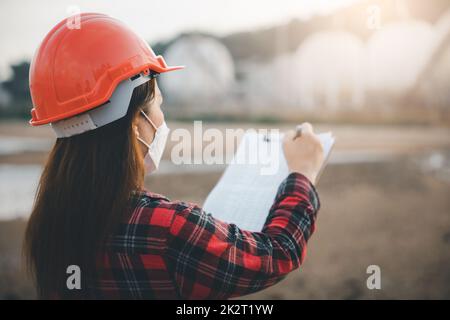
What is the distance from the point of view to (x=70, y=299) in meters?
1.07

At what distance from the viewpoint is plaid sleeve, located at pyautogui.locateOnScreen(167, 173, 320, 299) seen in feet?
3.07

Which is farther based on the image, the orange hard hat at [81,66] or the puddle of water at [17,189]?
the puddle of water at [17,189]

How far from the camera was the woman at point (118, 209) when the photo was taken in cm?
95

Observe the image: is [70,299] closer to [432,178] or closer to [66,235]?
[66,235]

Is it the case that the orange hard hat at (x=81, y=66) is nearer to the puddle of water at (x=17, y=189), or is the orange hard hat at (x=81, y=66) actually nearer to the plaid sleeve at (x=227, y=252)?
the plaid sleeve at (x=227, y=252)

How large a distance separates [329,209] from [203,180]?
202cm

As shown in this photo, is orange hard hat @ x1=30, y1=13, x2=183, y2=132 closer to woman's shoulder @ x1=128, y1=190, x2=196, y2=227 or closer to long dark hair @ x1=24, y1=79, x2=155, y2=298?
long dark hair @ x1=24, y1=79, x2=155, y2=298

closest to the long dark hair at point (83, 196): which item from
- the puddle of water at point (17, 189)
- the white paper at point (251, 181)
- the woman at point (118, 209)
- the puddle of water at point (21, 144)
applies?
the woman at point (118, 209)

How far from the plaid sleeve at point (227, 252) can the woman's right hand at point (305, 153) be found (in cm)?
15

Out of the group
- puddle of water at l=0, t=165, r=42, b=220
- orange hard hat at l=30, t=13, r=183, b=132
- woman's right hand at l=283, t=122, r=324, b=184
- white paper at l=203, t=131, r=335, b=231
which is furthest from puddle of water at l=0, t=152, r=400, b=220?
woman's right hand at l=283, t=122, r=324, b=184

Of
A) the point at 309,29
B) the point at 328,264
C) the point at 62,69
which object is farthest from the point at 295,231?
the point at 309,29

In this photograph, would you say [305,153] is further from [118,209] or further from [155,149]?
[118,209]

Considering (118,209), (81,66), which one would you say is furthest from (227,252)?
(81,66)

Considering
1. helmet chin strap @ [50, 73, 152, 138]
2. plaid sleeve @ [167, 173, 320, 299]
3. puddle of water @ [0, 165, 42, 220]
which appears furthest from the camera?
puddle of water @ [0, 165, 42, 220]
